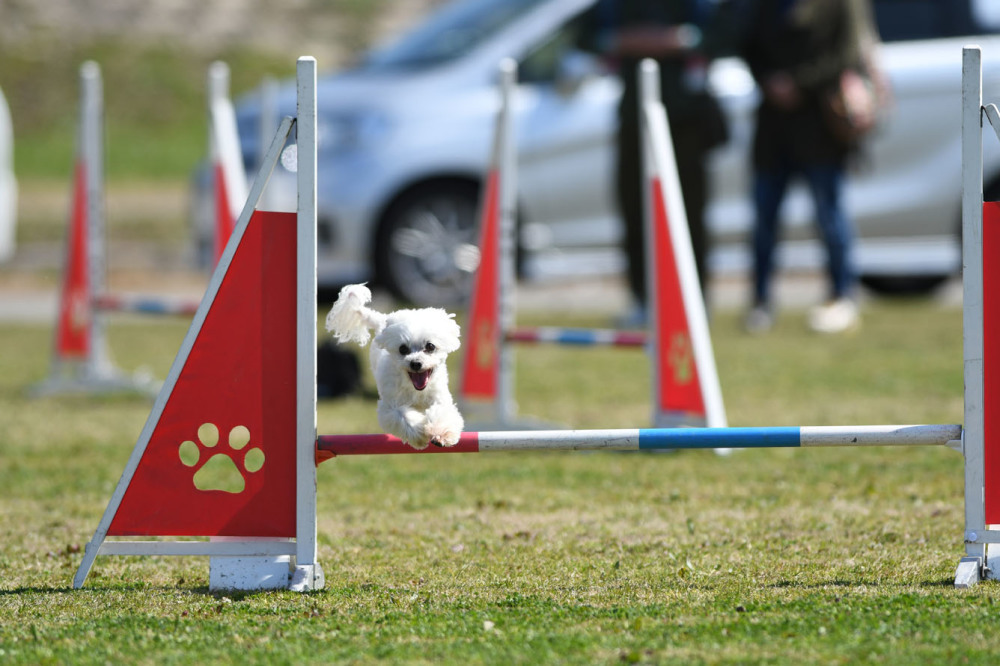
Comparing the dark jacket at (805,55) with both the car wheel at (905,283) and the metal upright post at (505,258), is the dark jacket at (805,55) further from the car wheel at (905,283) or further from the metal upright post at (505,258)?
the car wheel at (905,283)

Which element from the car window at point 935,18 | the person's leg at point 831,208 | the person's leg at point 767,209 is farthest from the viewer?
the car window at point 935,18

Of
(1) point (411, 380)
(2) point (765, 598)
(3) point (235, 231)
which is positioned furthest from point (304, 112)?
(2) point (765, 598)

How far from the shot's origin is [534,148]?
9938 millimetres

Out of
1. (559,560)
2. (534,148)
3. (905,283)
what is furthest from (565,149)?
(559,560)

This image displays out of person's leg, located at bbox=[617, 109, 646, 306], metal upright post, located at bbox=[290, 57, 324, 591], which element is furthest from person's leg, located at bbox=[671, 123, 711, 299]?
metal upright post, located at bbox=[290, 57, 324, 591]

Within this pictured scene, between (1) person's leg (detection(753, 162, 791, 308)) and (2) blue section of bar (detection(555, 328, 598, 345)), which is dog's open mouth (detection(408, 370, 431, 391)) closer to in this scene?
(2) blue section of bar (detection(555, 328, 598, 345))

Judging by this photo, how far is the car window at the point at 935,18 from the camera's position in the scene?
10.3 metres

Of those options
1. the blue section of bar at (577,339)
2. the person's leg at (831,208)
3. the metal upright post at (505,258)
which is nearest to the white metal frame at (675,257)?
the blue section of bar at (577,339)

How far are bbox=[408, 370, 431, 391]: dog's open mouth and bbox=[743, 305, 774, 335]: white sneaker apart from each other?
6067 millimetres

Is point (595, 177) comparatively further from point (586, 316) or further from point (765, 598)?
point (765, 598)

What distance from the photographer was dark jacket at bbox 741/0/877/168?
28.5 ft

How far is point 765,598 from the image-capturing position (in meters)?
3.41

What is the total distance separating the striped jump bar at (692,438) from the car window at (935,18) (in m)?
7.30

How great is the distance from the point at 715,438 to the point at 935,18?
7534mm
